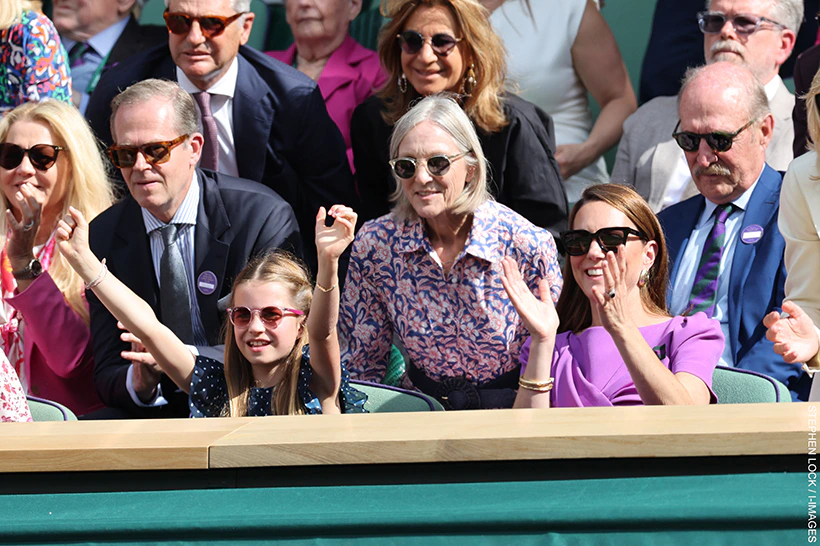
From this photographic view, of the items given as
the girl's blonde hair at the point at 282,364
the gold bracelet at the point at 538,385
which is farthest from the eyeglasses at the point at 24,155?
the gold bracelet at the point at 538,385

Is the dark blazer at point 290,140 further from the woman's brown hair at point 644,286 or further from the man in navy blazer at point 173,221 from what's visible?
the woman's brown hair at point 644,286

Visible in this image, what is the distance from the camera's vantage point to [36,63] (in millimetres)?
3818

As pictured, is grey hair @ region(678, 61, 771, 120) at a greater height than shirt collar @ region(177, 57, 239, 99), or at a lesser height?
greater

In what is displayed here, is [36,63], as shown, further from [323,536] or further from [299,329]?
[323,536]

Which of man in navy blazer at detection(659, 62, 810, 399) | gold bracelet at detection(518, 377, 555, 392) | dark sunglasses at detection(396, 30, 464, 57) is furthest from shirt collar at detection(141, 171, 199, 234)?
man in navy blazer at detection(659, 62, 810, 399)

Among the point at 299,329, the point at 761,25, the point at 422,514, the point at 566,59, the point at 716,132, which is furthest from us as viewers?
the point at 566,59

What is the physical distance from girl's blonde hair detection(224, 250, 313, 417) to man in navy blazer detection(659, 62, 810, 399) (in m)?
1.16

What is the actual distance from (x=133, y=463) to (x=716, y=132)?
7.50 feet

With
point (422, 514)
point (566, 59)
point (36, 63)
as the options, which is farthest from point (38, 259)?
point (422, 514)

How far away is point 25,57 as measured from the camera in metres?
3.82

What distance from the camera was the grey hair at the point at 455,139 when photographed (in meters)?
3.24

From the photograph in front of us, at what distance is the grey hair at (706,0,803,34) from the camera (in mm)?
3678

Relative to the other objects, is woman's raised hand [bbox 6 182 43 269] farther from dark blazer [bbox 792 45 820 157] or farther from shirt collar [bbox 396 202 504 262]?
dark blazer [bbox 792 45 820 157]

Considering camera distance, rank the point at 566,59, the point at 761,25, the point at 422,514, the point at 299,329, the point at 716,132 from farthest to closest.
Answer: the point at 566,59 < the point at 761,25 < the point at 716,132 < the point at 299,329 < the point at 422,514
